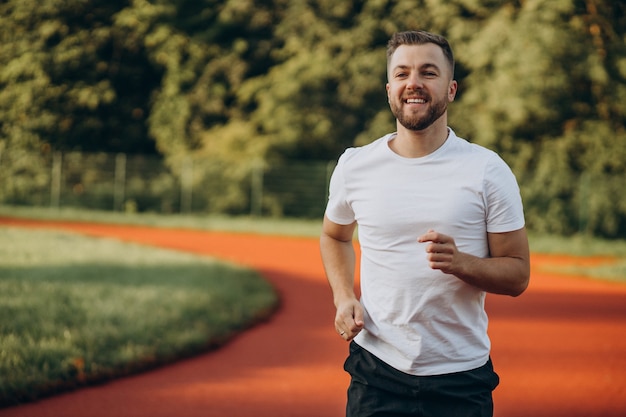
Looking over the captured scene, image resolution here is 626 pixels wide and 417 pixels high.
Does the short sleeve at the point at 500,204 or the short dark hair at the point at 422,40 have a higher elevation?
the short dark hair at the point at 422,40

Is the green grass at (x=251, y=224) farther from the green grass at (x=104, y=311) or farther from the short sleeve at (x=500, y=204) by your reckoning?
the short sleeve at (x=500, y=204)

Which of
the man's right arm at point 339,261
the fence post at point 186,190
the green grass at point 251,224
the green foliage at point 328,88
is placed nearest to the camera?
the man's right arm at point 339,261

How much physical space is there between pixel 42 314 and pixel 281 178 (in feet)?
66.0

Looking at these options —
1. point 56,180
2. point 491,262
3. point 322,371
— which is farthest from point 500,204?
point 56,180

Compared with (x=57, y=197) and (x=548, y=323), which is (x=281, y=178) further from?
(x=548, y=323)

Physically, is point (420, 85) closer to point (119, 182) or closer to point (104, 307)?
point (104, 307)

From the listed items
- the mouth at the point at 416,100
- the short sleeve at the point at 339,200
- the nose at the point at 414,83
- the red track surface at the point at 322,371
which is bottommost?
the red track surface at the point at 322,371

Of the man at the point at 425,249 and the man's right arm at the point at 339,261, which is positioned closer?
the man at the point at 425,249

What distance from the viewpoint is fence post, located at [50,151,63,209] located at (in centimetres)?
2184

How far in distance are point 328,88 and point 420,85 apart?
28.2 metres

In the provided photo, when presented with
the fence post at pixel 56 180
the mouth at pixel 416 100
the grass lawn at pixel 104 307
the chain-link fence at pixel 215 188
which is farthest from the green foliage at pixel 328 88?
the mouth at pixel 416 100

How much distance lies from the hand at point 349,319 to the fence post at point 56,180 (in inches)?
775

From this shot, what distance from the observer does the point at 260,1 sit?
98.5 feet

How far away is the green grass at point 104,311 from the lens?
6.25 meters
